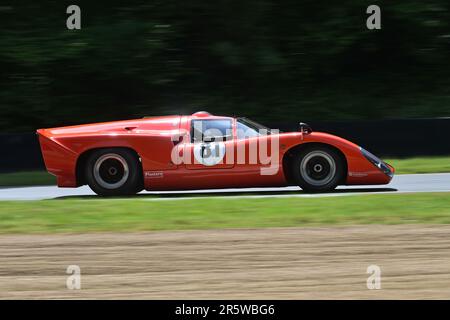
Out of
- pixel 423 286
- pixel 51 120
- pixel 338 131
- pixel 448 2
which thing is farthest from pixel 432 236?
pixel 448 2

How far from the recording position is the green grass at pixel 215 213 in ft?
28.3

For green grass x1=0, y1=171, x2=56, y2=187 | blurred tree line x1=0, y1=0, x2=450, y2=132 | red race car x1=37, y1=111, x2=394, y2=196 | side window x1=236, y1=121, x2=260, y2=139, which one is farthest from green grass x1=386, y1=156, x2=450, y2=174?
green grass x1=0, y1=171, x2=56, y2=187

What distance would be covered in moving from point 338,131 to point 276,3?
7281 millimetres

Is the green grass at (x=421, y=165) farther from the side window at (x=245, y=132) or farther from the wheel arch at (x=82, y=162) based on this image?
the wheel arch at (x=82, y=162)

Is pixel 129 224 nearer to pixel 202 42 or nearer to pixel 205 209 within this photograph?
pixel 205 209

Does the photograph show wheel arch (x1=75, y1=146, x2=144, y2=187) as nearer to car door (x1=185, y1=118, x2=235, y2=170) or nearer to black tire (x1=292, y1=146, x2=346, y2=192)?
car door (x1=185, y1=118, x2=235, y2=170)

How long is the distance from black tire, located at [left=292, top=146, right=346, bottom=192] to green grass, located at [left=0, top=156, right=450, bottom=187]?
3.26 m

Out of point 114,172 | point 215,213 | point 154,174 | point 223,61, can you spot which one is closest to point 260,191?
point 154,174

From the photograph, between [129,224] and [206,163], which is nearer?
[129,224]

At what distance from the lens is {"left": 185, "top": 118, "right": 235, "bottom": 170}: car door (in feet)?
35.9

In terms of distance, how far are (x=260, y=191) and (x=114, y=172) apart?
2.09m

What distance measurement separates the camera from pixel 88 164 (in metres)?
11.2

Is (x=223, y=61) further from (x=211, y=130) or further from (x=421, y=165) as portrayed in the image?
(x=211, y=130)

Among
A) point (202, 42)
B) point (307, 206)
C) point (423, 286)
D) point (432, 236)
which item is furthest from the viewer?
point (202, 42)
